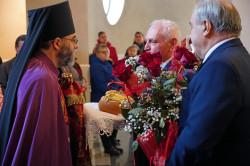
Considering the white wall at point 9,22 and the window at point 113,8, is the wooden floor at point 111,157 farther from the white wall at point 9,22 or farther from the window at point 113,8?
the window at point 113,8

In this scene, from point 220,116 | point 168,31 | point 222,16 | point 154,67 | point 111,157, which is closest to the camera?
point 220,116

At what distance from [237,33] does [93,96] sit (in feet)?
13.9

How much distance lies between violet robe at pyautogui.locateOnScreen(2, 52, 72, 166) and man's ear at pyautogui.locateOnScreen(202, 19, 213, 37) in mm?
1064

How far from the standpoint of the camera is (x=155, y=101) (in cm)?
159

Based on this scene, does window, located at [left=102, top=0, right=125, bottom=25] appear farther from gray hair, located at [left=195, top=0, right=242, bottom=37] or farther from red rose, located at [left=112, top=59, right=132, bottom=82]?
gray hair, located at [left=195, top=0, right=242, bottom=37]

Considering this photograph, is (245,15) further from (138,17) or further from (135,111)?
→ (138,17)

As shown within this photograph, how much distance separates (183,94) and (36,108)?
0.95 meters

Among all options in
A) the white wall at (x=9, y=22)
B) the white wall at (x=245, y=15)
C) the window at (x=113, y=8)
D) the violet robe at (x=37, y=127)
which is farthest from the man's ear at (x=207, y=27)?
the window at (x=113, y=8)

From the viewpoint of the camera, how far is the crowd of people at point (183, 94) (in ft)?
4.17

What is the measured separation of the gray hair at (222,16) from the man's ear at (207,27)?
2cm

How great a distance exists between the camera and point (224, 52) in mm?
1378

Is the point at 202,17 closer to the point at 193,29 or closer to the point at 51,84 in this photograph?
the point at 193,29

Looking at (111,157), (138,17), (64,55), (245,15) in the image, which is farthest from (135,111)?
(138,17)

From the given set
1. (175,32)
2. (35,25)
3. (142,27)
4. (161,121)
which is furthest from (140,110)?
(142,27)
